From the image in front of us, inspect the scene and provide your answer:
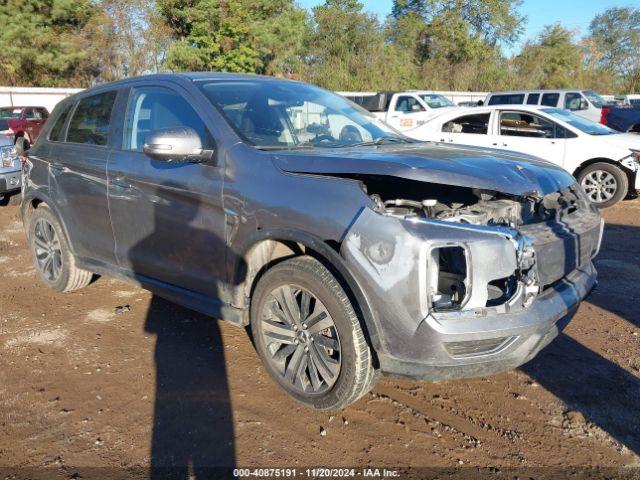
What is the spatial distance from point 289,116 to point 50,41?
3508cm

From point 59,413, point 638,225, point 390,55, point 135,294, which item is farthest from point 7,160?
point 390,55

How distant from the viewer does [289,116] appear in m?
3.64

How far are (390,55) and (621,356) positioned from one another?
3839 cm

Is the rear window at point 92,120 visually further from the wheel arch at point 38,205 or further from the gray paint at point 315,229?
the wheel arch at point 38,205

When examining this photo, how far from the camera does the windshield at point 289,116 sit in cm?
338

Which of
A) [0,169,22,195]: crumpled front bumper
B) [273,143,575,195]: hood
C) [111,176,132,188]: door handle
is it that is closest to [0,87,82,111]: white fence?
[0,169,22,195]: crumpled front bumper

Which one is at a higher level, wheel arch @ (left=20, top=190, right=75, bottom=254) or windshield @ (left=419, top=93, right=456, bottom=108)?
windshield @ (left=419, top=93, right=456, bottom=108)

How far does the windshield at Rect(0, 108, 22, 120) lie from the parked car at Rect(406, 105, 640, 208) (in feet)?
44.8

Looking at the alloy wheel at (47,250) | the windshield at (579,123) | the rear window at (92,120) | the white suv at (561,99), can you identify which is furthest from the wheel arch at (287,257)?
the white suv at (561,99)

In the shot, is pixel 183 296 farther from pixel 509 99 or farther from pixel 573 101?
pixel 573 101

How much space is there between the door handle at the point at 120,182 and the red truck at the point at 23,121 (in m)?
14.8

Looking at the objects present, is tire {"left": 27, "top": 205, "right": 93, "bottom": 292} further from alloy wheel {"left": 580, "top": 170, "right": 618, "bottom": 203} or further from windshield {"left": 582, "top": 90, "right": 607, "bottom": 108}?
windshield {"left": 582, "top": 90, "right": 607, "bottom": 108}

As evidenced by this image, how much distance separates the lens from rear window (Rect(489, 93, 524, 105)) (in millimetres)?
16141

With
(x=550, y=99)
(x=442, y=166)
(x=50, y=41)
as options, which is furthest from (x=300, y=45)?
Answer: (x=442, y=166)
